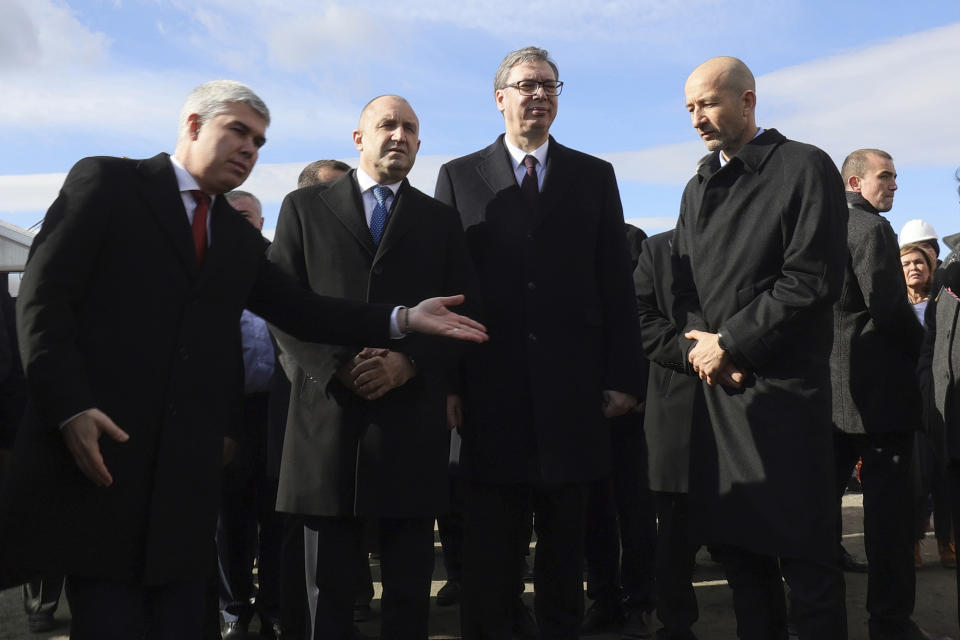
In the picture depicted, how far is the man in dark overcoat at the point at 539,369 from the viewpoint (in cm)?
360

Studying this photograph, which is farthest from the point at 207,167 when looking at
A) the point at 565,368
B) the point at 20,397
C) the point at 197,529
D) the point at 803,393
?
the point at 20,397

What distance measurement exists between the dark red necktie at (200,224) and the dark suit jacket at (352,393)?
27.1 inches

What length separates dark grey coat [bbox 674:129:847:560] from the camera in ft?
10.5

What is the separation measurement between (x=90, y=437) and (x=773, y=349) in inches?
83.4

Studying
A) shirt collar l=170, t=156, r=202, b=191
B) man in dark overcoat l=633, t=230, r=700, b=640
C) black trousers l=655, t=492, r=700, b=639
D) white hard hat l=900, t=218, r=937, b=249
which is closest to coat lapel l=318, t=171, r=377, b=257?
shirt collar l=170, t=156, r=202, b=191

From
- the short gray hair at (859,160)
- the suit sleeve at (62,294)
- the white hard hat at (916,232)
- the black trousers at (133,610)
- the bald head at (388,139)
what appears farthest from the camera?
the white hard hat at (916,232)

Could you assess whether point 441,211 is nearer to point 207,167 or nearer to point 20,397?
point 207,167

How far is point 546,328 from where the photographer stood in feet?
11.9

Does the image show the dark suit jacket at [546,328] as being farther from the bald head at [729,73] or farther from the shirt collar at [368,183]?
the bald head at [729,73]

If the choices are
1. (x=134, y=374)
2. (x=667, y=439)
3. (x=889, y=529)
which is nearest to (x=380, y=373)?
(x=134, y=374)

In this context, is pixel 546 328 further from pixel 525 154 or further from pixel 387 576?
pixel 387 576

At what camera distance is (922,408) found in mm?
4453

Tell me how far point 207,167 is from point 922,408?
11.1 feet

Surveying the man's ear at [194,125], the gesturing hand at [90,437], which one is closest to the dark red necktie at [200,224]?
the man's ear at [194,125]
